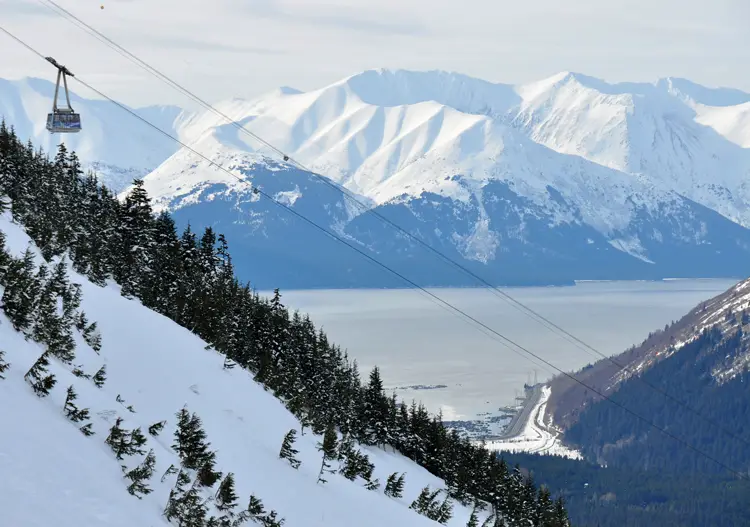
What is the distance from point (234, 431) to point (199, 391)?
2603 mm

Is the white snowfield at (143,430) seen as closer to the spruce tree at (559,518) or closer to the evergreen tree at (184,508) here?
the evergreen tree at (184,508)

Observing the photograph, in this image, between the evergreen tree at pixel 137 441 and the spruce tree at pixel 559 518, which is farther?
the spruce tree at pixel 559 518

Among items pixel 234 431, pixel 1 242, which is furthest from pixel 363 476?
pixel 1 242

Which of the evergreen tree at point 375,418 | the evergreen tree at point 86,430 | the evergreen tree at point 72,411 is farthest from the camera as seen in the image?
the evergreen tree at point 375,418

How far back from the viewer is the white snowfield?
18.9 meters

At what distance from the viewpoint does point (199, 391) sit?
37844 millimetres

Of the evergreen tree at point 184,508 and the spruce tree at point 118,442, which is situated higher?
the spruce tree at point 118,442

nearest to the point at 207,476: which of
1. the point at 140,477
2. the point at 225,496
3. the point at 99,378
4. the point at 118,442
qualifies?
the point at 225,496

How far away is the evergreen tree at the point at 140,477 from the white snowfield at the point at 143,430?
255mm

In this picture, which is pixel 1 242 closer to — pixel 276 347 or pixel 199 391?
pixel 199 391

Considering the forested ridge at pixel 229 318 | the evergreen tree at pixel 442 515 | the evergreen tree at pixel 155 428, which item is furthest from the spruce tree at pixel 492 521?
the evergreen tree at pixel 155 428

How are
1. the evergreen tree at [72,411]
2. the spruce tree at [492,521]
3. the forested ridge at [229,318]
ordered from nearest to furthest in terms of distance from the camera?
1. the evergreen tree at [72,411]
2. the forested ridge at [229,318]
3. the spruce tree at [492,521]

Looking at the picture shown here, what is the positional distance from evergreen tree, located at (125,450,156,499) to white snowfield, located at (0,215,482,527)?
255mm

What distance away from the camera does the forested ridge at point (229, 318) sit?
182 ft
